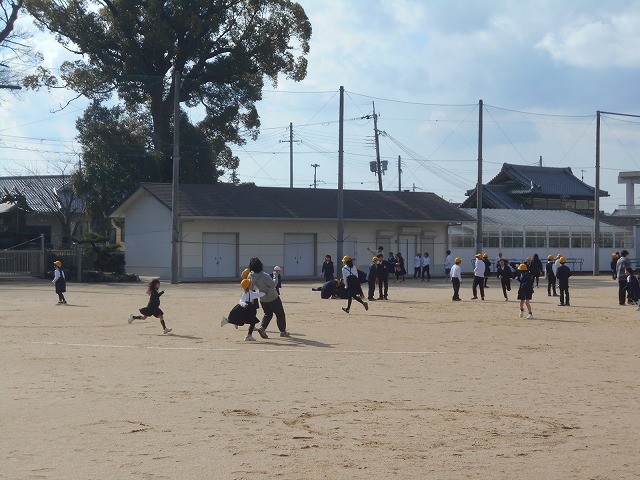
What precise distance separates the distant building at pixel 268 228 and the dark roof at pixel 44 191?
1396 cm

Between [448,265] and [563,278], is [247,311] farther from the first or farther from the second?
[448,265]

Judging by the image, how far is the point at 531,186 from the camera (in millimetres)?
70250

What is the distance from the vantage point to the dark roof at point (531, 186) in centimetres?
7031

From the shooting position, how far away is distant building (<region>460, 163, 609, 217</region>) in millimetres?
70250

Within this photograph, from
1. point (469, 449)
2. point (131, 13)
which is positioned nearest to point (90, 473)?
point (469, 449)

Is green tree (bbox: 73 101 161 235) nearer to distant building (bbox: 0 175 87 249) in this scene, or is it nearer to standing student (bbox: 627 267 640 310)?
distant building (bbox: 0 175 87 249)

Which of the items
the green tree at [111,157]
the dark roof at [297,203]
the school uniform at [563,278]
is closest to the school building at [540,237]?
the dark roof at [297,203]

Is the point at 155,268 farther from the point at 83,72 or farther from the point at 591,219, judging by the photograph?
the point at 591,219

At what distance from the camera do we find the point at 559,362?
48.3 ft

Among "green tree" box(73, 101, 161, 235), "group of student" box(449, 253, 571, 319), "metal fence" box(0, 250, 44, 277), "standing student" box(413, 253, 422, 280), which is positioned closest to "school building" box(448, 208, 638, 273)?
"standing student" box(413, 253, 422, 280)

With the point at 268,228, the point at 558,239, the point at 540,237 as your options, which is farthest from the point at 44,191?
the point at 558,239

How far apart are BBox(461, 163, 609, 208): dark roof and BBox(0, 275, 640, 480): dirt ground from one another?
162ft

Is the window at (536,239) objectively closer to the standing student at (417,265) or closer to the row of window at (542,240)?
the row of window at (542,240)

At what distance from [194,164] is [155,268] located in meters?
9.18
